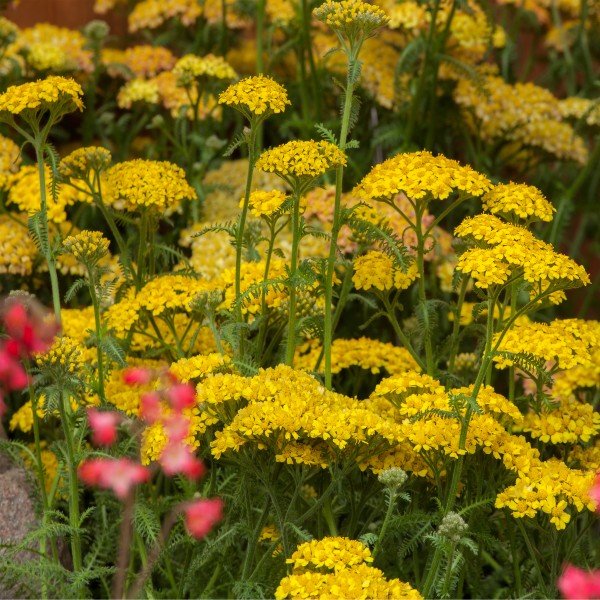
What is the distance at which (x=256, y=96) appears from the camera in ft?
7.16

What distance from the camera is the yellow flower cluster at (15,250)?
304 cm

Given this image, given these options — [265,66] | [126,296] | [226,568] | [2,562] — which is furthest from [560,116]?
[2,562]

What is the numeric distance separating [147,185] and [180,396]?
2.44 ft

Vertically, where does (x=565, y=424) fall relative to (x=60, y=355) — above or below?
below

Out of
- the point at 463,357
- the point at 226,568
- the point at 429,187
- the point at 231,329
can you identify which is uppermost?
the point at 429,187

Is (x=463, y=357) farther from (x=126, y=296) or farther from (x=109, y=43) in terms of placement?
(x=109, y=43)

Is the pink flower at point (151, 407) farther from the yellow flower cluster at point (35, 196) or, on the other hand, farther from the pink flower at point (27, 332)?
the yellow flower cluster at point (35, 196)

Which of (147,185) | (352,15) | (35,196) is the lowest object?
(35,196)

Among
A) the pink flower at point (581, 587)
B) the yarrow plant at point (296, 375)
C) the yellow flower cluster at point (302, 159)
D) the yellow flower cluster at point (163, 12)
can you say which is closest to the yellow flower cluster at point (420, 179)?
the yarrow plant at point (296, 375)

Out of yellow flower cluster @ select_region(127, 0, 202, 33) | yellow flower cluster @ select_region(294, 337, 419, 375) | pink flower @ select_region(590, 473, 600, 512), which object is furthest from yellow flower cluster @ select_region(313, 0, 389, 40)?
yellow flower cluster @ select_region(127, 0, 202, 33)

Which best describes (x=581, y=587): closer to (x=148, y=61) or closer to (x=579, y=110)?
(x=579, y=110)

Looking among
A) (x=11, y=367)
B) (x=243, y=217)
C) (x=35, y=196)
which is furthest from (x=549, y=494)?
(x=35, y=196)

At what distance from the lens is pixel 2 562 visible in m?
2.16

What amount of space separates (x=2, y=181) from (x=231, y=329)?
1.14 m
